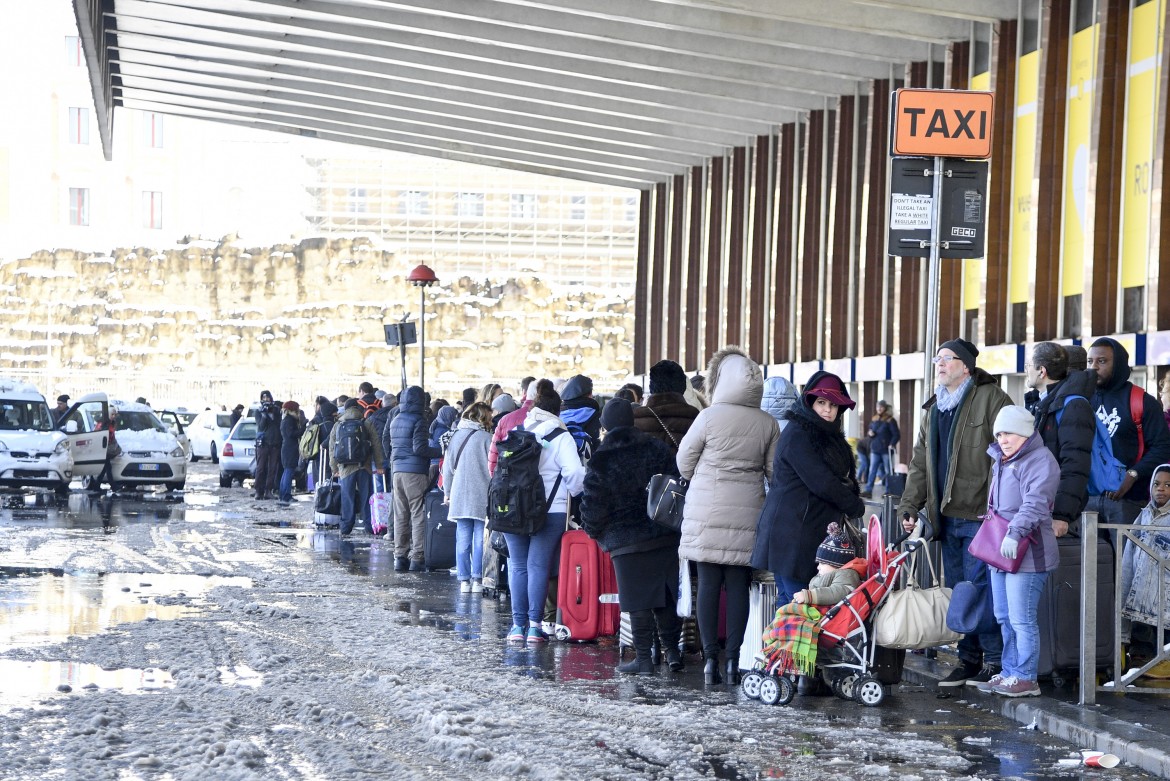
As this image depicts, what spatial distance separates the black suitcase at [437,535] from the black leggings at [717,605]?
671 cm

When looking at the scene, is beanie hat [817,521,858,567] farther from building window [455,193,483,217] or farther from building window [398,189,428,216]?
building window [398,189,428,216]

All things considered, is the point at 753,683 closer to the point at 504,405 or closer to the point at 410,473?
the point at 504,405

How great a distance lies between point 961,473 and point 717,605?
155 cm

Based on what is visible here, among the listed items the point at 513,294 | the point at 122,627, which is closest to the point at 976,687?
the point at 122,627

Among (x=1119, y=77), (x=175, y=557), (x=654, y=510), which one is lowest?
(x=175, y=557)

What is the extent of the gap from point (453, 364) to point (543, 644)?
7383 centimetres

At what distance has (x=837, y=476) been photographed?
8664mm

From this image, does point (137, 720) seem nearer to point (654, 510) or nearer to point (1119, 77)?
point (654, 510)

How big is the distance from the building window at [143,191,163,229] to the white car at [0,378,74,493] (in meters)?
63.4

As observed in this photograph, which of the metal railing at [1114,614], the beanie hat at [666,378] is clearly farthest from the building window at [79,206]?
the metal railing at [1114,614]

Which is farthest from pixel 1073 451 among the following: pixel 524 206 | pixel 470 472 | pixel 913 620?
pixel 524 206

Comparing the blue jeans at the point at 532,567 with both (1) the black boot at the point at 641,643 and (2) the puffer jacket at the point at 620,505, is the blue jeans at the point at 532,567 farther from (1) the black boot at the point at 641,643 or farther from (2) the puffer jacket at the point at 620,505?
(1) the black boot at the point at 641,643

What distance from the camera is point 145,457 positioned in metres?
29.1

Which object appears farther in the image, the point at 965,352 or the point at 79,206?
the point at 79,206
